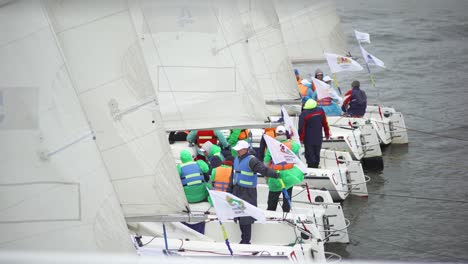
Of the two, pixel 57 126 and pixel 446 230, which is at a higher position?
pixel 57 126

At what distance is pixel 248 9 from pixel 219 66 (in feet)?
7.76

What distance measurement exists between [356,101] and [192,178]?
6154 millimetres

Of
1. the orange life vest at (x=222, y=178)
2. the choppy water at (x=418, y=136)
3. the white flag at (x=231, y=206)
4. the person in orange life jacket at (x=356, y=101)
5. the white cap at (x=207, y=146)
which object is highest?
the white flag at (x=231, y=206)

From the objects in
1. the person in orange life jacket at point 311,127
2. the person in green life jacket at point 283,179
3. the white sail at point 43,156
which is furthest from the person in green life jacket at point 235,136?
the white sail at point 43,156

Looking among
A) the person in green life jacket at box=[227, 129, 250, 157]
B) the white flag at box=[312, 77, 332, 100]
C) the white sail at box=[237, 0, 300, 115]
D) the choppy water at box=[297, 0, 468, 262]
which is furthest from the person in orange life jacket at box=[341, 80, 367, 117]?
the person in green life jacket at box=[227, 129, 250, 157]

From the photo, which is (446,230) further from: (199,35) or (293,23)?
(293,23)

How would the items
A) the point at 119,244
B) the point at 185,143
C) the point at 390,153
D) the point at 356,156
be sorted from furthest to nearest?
the point at 390,153 → the point at 356,156 → the point at 185,143 → the point at 119,244

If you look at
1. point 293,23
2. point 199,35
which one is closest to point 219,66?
point 199,35

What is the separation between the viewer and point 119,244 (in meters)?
7.27

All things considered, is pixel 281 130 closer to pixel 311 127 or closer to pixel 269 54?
pixel 311 127

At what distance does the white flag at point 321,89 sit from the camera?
604 inches

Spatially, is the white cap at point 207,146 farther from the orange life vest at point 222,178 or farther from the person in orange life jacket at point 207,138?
the orange life vest at point 222,178

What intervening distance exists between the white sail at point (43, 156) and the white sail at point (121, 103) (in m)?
1.07

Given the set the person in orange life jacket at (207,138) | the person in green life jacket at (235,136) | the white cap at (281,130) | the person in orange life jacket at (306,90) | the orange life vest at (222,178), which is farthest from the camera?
the person in orange life jacket at (306,90)
